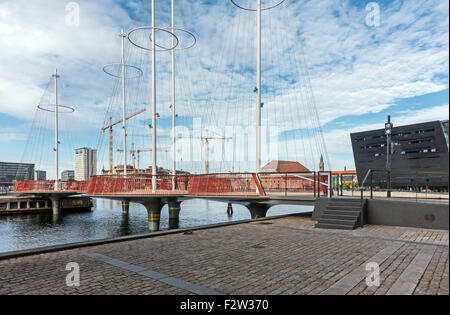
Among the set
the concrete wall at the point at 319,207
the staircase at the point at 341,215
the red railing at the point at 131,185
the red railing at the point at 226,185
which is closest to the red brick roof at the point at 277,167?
the red railing at the point at 226,185

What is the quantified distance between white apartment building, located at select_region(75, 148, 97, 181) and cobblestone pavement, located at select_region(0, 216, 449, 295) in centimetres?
10127

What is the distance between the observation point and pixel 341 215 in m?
11.7

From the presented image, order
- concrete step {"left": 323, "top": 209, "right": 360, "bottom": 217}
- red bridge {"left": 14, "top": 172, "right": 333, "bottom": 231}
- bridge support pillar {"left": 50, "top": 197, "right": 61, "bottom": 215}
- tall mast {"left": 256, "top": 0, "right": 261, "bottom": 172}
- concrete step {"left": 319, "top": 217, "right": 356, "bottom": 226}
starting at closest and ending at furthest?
1. concrete step {"left": 319, "top": 217, "right": 356, "bottom": 226}
2. concrete step {"left": 323, "top": 209, "right": 360, "bottom": 217}
3. red bridge {"left": 14, "top": 172, "right": 333, "bottom": 231}
4. tall mast {"left": 256, "top": 0, "right": 261, "bottom": 172}
5. bridge support pillar {"left": 50, "top": 197, "right": 61, "bottom": 215}

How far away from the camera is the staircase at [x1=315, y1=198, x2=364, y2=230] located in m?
11.1

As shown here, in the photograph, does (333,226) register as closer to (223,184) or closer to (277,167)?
(223,184)

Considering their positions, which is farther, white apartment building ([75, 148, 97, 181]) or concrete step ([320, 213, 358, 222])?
white apartment building ([75, 148, 97, 181])

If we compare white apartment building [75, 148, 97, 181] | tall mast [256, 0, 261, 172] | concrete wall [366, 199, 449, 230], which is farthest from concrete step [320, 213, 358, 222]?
white apartment building [75, 148, 97, 181]

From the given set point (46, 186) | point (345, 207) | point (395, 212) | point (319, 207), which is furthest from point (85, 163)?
point (395, 212)

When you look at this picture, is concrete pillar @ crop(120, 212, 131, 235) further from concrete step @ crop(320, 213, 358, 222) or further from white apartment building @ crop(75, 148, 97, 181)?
white apartment building @ crop(75, 148, 97, 181)

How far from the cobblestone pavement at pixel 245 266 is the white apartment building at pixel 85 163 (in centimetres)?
10127

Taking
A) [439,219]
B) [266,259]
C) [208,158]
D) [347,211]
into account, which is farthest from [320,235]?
[208,158]

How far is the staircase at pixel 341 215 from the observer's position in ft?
36.6

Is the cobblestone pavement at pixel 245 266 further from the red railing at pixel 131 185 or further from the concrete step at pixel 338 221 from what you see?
the red railing at pixel 131 185
